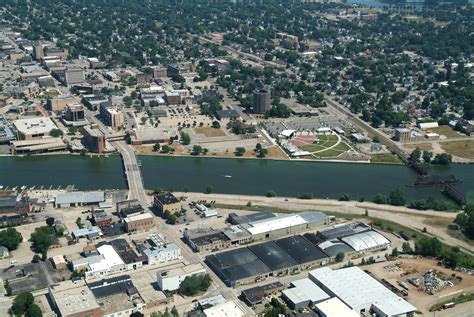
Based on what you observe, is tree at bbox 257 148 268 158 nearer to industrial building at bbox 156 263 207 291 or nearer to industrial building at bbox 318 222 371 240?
industrial building at bbox 318 222 371 240

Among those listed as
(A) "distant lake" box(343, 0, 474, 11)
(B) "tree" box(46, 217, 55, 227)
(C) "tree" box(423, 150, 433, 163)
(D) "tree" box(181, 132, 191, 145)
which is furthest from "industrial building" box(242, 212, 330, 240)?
(A) "distant lake" box(343, 0, 474, 11)

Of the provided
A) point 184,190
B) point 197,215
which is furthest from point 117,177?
point 197,215

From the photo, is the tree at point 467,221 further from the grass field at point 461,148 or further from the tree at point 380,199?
the grass field at point 461,148

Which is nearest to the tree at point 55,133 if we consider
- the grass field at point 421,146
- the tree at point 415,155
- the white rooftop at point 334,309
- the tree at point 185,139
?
the tree at point 185,139

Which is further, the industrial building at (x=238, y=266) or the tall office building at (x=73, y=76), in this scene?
the tall office building at (x=73, y=76)

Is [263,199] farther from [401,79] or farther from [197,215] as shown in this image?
[401,79]

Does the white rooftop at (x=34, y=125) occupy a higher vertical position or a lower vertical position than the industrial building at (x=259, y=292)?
higher
